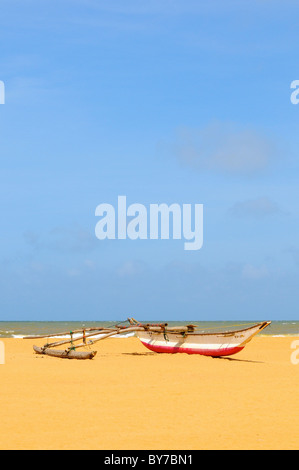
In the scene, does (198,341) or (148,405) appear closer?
(148,405)

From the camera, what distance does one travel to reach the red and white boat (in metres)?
21.0

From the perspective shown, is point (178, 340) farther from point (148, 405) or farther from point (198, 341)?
point (148, 405)

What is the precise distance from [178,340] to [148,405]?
451 inches

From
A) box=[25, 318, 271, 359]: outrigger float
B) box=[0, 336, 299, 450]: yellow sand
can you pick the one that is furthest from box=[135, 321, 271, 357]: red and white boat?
box=[0, 336, 299, 450]: yellow sand

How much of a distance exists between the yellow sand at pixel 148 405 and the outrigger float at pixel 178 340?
4.22 feet

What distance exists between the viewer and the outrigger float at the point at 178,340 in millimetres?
21266

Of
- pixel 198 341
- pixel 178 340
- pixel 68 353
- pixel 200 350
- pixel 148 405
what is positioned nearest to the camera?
pixel 148 405

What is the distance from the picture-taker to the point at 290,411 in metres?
11.5

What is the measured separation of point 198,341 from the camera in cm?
2272

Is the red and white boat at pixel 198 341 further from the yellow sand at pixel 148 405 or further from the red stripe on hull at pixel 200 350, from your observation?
the yellow sand at pixel 148 405

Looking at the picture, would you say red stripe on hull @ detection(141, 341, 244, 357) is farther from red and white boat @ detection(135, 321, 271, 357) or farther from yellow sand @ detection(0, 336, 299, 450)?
yellow sand @ detection(0, 336, 299, 450)

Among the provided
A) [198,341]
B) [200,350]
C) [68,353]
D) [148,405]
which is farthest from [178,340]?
[148,405]
